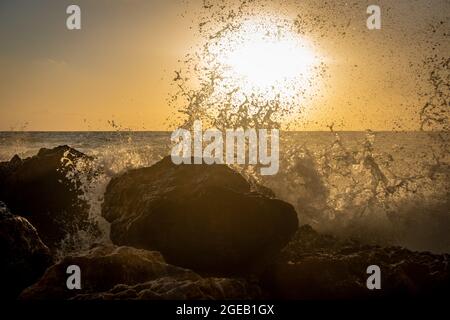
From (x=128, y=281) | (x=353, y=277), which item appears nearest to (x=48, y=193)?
(x=128, y=281)

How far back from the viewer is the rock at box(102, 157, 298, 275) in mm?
5055

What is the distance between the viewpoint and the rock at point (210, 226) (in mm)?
5055

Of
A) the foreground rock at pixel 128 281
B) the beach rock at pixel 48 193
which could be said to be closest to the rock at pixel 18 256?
the foreground rock at pixel 128 281

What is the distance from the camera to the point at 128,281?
403cm

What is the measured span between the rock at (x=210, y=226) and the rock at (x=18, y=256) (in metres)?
0.92

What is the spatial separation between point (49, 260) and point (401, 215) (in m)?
7.26

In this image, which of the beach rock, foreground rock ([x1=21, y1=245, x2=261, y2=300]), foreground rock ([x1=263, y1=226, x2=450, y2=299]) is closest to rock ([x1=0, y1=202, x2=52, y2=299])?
foreground rock ([x1=21, y1=245, x2=261, y2=300])

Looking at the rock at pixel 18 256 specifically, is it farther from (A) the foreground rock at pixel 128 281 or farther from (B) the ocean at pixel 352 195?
(B) the ocean at pixel 352 195

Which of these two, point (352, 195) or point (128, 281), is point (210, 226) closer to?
point (128, 281)

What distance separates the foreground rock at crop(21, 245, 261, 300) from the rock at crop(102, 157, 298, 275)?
700 mm

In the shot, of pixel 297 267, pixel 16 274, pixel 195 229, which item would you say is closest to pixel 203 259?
pixel 195 229

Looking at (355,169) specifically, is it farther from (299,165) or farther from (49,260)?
(49,260)

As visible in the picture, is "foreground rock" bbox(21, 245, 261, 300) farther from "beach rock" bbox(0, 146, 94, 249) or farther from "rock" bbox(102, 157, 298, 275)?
"beach rock" bbox(0, 146, 94, 249)

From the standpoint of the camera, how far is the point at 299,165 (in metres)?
10.4
